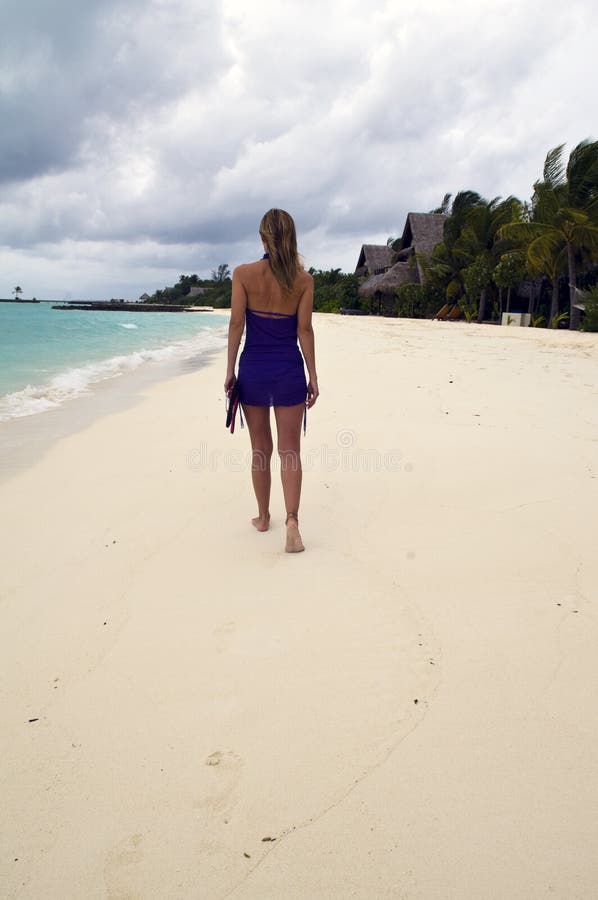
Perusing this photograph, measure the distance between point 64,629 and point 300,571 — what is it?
966 mm

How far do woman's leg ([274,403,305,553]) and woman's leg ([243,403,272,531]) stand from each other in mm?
105

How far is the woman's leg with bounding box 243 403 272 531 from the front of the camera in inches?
106

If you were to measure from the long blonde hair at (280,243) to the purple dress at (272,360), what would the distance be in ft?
0.64

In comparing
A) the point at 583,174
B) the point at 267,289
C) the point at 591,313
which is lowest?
the point at 591,313

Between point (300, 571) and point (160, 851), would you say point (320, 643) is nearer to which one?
point (300, 571)

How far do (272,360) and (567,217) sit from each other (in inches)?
711

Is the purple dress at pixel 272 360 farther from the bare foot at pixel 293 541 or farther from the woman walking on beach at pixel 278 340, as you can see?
the bare foot at pixel 293 541

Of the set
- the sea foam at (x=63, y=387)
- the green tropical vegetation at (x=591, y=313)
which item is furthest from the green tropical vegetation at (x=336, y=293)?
the sea foam at (x=63, y=387)

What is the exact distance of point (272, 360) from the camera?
2.54m

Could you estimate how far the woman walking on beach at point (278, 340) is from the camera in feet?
7.93

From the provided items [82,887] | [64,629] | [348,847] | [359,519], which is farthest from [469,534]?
[82,887]

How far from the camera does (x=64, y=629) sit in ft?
6.26

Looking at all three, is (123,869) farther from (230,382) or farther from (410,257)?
(410,257)

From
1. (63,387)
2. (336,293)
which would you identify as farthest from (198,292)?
(63,387)
